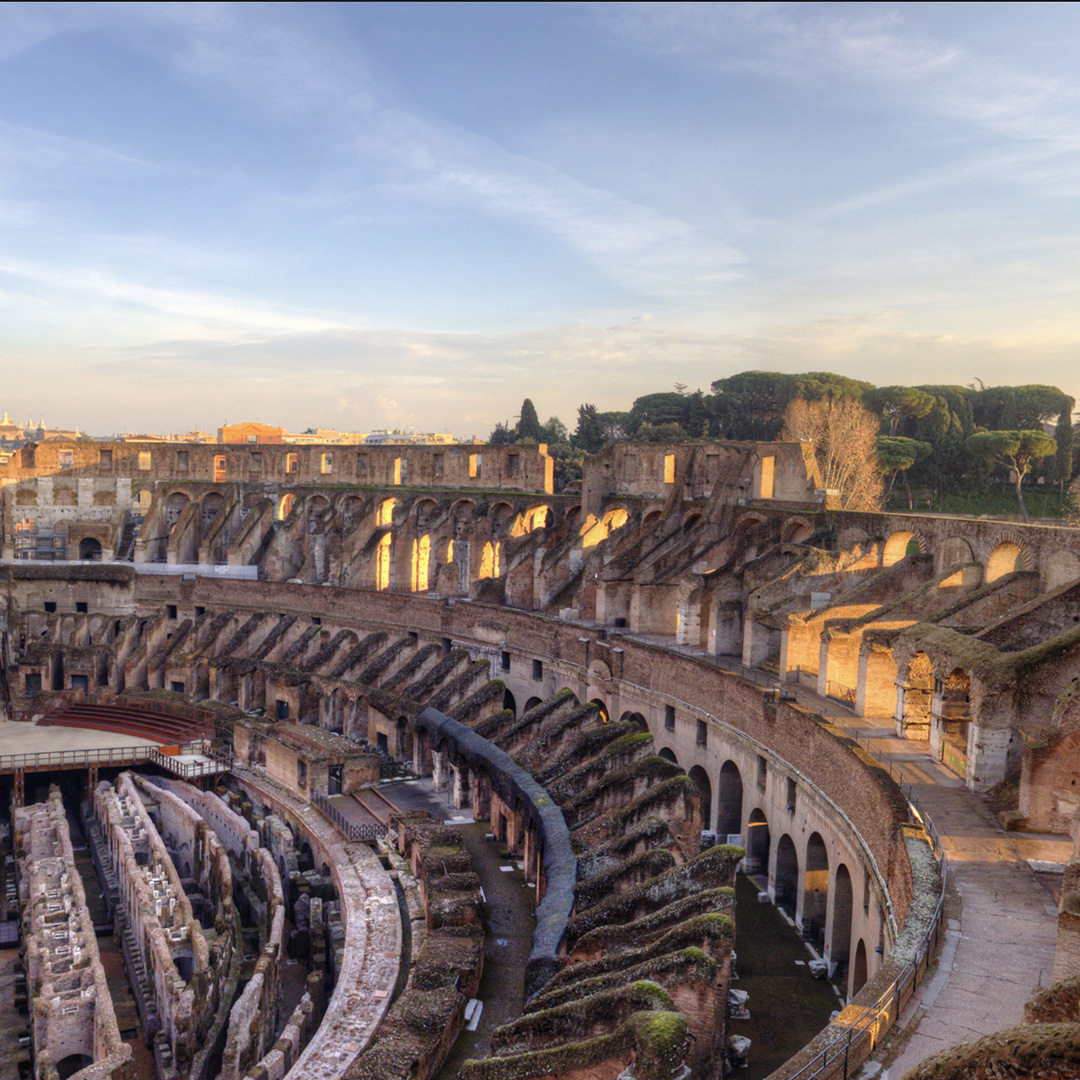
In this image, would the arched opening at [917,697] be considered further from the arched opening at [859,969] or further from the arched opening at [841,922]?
the arched opening at [859,969]

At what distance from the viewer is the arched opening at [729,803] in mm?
23000

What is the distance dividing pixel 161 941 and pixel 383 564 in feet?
76.4

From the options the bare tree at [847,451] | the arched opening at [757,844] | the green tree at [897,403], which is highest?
the green tree at [897,403]

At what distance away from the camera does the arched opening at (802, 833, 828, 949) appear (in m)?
18.6

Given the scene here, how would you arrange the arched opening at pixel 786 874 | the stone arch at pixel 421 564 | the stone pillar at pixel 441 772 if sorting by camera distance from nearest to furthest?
the arched opening at pixel 786 874 → the stone pillar at pixel 441 772 → the stone arch at pixel 421 564

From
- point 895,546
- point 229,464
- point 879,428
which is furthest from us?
point 879,428

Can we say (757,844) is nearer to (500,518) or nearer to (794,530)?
(794,530)

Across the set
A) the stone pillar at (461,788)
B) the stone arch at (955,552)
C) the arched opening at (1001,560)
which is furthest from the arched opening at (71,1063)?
the arched opening at (1001,560)

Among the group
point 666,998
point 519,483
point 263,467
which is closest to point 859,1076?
point 666,998

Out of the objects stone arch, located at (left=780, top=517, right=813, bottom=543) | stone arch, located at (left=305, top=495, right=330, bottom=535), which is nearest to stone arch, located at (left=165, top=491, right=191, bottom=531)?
stone arch, located at (left=305, top=495, right=330, bottom=535)

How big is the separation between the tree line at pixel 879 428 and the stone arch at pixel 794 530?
914cm

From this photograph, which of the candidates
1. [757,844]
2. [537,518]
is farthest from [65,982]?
[537,518]

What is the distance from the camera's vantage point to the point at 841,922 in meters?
17.1

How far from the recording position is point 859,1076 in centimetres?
861
